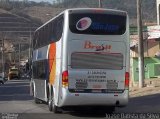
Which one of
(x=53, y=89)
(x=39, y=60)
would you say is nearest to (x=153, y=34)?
(x=39, y=60)

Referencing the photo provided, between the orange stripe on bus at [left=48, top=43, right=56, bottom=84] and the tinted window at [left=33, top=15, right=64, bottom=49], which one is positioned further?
the orange stripe on bus at [left=48, top=43, right=56, bottom=84]

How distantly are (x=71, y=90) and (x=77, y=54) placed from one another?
1371 millimetres

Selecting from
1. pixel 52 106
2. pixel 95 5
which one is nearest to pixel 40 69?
pixel 52 106

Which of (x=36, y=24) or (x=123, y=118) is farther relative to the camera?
(x=36, y=24)

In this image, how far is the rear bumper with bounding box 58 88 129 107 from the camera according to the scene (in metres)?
19.0

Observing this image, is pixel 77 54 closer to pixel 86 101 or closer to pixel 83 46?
pixel 83 46

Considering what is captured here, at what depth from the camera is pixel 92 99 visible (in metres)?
19.0

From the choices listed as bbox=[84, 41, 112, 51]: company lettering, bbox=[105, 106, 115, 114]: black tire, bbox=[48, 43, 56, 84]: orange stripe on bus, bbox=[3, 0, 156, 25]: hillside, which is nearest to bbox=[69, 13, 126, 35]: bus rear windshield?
bbox=[84, 41, 112, 51]: company lettering

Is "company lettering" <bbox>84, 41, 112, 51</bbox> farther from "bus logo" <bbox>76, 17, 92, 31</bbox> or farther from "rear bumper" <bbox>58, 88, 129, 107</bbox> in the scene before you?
"rear bumper" <bbox>58, 88, 129, 107</bbox>

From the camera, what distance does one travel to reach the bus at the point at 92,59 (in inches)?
750

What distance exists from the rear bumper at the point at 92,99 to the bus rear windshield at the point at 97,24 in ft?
7.69

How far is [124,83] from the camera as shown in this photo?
1941 cm

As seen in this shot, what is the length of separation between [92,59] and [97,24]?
4.47ft

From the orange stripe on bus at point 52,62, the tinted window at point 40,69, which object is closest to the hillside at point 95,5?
the tinted window at point 40,69
